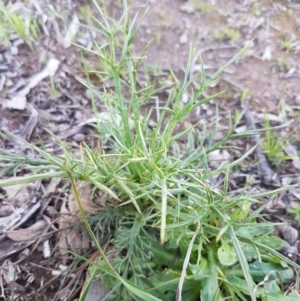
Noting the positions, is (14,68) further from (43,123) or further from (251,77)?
(251,77)

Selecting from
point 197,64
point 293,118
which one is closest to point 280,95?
point 293,118

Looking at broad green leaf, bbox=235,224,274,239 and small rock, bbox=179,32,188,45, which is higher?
small rock, bbox=179,32,188,45

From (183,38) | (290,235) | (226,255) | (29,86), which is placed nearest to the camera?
(226,255)

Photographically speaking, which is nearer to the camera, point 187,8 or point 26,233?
point 26,233

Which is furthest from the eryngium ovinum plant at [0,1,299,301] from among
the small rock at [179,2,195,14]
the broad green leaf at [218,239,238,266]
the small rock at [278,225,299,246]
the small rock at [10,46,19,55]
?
the small rock at [179,2,195,14]

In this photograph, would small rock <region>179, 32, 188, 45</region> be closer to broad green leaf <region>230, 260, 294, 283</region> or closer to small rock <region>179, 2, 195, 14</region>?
small rock <region>179, 2, 195, 14</region>

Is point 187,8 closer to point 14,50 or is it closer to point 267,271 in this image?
point 14,50

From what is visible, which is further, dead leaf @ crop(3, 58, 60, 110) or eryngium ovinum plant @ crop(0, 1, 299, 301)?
dead leaf @ crop(3, 58, 60, 110)

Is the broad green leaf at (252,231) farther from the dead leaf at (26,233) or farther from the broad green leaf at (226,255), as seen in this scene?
the dead leaf at (26,233)

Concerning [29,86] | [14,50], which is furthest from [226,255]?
[14,50]
